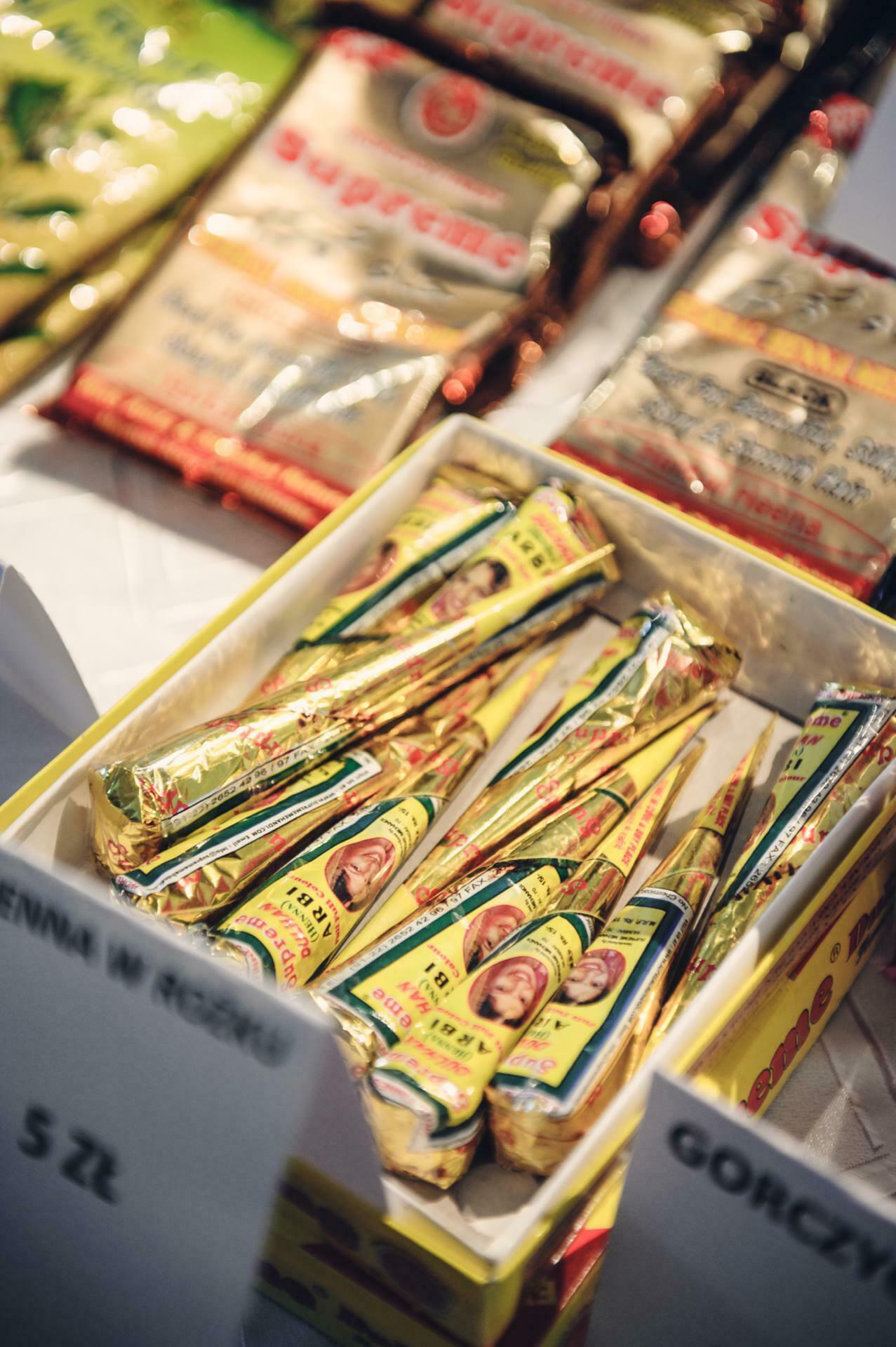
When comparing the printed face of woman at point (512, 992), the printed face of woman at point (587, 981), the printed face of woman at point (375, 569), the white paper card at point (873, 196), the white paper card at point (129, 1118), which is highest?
the white paper card at point (873, 196)

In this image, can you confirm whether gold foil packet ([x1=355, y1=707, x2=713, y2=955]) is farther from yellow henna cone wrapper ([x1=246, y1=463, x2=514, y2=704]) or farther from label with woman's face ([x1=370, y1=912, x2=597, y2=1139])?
yellow henna cone wrapper ([x1=246, y1=463, x2=514, y2=704])

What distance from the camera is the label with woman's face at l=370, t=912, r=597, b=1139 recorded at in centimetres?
59

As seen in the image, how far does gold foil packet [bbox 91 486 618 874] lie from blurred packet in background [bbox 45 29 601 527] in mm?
219

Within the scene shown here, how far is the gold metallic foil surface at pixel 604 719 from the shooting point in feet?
2.51

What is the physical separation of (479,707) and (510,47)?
0.73m

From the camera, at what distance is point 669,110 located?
3.71 ft

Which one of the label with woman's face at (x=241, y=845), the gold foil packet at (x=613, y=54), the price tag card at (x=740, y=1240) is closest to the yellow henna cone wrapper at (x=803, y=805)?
the price tag card at (x=740, y=1240)

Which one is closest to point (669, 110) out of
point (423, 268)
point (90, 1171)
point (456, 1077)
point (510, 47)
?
point (510, 47)

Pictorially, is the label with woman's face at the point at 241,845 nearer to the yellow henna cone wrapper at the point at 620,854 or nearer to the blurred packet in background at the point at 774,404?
the yellow henna cone wrapper at the point at 620,854

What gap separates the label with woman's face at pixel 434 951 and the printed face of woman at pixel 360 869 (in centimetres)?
4

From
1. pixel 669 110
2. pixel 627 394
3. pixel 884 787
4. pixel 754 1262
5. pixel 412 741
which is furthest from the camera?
pixel 669 110

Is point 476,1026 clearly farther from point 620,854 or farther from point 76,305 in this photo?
point 76,305

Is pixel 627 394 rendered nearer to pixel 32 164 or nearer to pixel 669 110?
pixel 669 110

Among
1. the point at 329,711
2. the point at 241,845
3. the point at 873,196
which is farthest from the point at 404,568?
the point at 873,196
